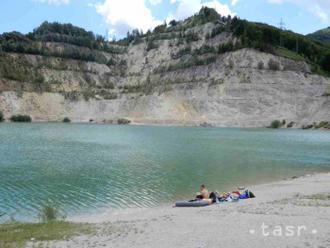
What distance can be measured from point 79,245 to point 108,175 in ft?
77.0

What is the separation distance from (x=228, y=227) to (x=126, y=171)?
81.0ft

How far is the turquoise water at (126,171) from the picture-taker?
Result: 1155 inches

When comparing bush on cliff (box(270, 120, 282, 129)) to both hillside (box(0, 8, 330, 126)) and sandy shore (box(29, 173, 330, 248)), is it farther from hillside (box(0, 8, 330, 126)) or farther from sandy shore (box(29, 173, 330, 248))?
sandy shore (box(29, 173, 330, 248))

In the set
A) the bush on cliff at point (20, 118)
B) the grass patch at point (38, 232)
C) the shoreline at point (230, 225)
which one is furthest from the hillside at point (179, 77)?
the grass patch at point (38, 232)

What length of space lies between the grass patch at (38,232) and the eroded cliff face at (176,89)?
117094mm

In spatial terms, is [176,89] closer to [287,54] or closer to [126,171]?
[287,54]

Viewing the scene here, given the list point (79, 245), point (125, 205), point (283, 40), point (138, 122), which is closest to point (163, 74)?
point (138, 122)

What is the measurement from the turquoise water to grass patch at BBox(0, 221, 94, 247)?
467 centimetres

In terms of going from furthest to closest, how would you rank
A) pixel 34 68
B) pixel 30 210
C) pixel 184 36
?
pixel 184 36 → pixel 34 68 → pixel 30 210

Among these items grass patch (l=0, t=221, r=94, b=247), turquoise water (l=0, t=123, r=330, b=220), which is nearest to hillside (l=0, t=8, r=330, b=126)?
turquoise water (l=0, t=123, r=330, b=220)

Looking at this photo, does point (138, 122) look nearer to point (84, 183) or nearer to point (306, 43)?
point (306, 43)

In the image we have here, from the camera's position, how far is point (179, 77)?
166 metres

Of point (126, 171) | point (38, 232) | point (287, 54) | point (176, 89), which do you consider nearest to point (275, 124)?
point (287, 54)

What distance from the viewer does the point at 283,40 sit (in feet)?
563
